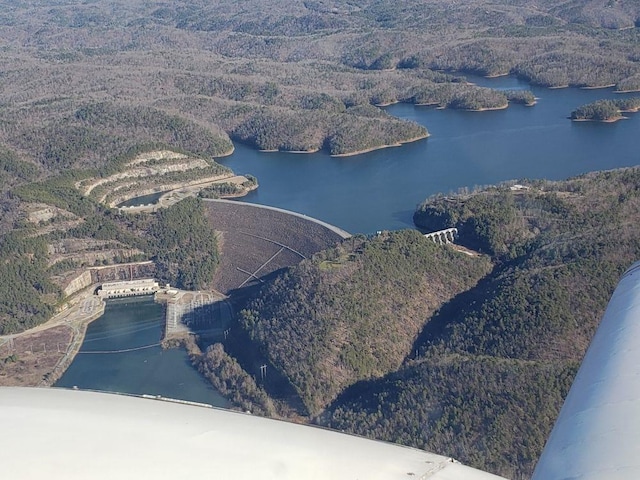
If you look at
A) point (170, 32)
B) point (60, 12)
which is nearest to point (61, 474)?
point (170, 32)

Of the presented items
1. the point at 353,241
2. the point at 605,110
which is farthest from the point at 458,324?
the point at 605,110

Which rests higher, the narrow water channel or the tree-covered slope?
the tree-covered slope

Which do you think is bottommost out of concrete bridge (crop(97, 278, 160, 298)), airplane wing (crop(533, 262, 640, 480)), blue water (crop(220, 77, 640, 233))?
blue water (crop(220, 77, 640, 233))

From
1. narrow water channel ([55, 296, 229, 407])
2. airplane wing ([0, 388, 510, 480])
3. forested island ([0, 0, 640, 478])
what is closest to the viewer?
airplane wing ([0, 388, 510, 480])

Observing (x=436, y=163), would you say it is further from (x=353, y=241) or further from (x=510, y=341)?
(x=510, y=341)

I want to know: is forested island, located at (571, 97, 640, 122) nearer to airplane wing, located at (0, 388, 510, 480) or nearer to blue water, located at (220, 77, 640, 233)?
blue water, located at (220, 77, 640, 233)

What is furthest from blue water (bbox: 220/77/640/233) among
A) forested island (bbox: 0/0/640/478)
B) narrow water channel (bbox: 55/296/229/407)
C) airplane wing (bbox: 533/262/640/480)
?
airplane wing (bbox: 533/262/640/480)

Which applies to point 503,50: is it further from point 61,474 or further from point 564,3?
point 61,474
